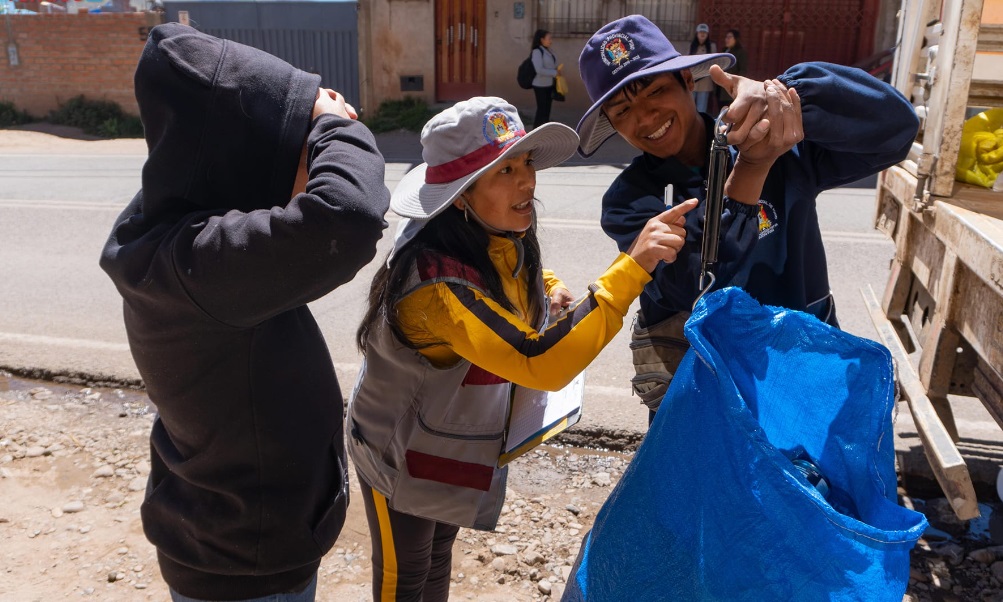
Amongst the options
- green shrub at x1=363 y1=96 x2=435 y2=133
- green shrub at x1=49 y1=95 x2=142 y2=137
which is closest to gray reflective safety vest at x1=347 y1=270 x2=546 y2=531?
green shrub at x1=363 y1=96 x2=435 y2=133

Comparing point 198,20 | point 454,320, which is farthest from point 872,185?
point 198,20

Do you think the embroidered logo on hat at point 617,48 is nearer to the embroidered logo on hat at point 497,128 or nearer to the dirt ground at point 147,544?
the embroidered logo on hat at point 497,128

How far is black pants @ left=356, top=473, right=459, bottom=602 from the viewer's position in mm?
2205

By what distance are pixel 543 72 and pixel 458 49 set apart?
3.76 metres

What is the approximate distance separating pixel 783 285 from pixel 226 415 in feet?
4.10

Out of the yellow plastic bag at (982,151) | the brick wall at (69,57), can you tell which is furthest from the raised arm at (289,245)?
the brick wall at (69,57)

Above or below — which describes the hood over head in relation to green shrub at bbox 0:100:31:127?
above

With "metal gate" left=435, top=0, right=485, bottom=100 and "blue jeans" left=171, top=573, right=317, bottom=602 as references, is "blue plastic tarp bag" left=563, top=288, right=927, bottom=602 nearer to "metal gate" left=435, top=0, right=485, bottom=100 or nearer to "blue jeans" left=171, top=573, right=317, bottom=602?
"blue jeans" left=171, top=573, right=317, bottom=602

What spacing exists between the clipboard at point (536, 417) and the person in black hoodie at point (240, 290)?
47 cm

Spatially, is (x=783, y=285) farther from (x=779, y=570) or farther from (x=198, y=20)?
(x=198, y=20)

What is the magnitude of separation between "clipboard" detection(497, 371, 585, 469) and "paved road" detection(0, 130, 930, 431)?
188cm

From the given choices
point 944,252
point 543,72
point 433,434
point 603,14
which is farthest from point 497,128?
point 603,14

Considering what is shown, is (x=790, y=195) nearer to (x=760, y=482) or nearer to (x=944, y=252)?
(x=760, y=482)

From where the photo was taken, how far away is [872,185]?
34.7ft
